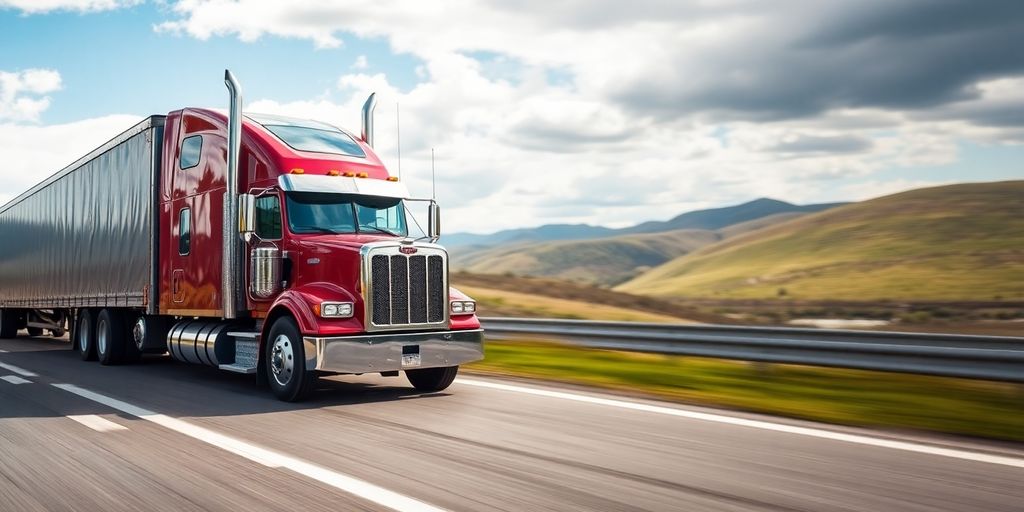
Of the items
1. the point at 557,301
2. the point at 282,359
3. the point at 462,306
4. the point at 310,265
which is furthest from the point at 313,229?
the point at 557,301

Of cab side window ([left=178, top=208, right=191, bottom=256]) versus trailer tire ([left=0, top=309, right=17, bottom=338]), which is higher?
cab side window ([left=178, top=208, right=191, bottom=256])

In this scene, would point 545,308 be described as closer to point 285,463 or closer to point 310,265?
point 310,265

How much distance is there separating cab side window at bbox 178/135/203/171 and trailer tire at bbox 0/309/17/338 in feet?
55.5

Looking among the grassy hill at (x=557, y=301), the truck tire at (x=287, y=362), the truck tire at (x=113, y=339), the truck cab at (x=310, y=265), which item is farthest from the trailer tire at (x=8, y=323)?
the truck tire at (x=287, y=362)

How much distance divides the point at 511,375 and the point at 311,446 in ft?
19.3

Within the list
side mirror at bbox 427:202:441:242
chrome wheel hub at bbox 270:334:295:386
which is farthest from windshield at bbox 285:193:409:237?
chrome wheel hub at bbox 270:334:295:386

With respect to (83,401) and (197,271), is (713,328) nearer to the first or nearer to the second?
(197,271)

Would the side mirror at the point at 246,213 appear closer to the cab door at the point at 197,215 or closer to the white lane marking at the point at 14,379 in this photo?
the cab door at the point at 197,215

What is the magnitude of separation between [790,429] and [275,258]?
6067 millimetres

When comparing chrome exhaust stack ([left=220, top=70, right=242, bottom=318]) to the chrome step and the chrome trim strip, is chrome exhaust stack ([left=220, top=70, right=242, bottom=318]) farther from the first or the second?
the chrome trim strip

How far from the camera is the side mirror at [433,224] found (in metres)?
11.5

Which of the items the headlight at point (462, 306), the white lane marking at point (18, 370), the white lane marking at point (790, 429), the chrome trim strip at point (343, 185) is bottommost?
the white lane marking at point (790, 429)

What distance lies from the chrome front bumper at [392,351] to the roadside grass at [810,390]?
204 centimetres

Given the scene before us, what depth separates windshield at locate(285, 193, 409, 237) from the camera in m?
10.8
